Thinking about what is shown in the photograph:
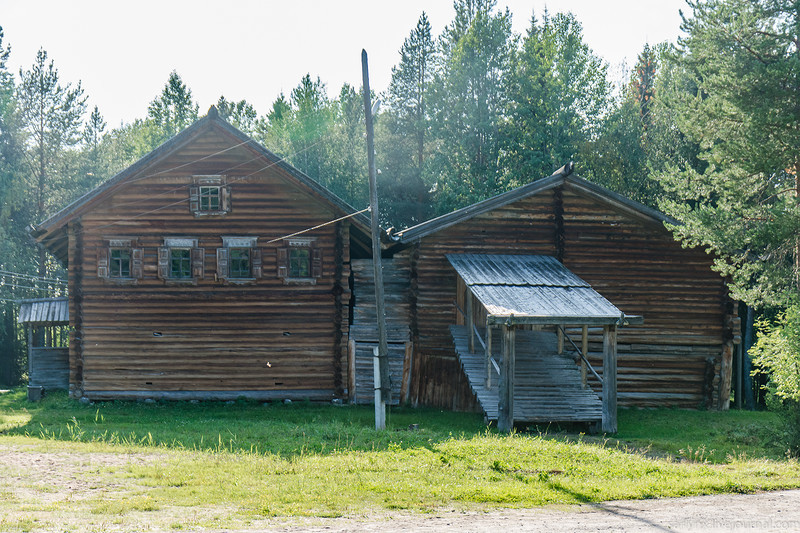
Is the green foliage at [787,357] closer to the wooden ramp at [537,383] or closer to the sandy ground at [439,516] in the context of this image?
the sandy ground at [439,516]

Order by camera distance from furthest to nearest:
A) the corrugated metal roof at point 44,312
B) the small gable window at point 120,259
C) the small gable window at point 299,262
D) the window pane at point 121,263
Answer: the corrugated metal roof at point 44,312, the small gable window at point 299,262, the window pane at point 121,263, the small gable window at point 120,259

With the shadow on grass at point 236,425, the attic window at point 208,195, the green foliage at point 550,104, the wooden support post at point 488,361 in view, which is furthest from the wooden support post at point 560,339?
the green foliage at point 550,104

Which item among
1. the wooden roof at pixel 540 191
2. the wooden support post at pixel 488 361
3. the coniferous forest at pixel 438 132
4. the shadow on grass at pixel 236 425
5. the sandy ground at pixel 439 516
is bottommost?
the shadow on grass at pixel 236 425

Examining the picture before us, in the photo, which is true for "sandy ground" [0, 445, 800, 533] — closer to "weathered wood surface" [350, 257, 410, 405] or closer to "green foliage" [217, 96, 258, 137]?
"weathered wood surface" [350, 257, 410, 405]

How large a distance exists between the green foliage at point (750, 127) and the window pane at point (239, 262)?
12.4m

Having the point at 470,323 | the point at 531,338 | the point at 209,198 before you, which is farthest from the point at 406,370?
the point at 209,198

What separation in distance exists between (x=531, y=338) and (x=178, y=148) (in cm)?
1189

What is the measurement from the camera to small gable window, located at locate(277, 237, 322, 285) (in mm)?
23219

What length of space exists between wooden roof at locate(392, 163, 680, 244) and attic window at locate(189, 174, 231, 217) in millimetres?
5389

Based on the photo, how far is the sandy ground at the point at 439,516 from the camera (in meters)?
9.35

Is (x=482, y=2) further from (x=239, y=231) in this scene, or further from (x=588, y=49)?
(x=239, y=231)

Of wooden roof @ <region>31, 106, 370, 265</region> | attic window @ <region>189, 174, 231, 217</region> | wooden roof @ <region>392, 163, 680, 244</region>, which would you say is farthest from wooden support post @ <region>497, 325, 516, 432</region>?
attic window @ <region>189, 174, 231, 217</region>

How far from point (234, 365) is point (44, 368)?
727cm

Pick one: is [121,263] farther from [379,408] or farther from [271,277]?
[379,408]
